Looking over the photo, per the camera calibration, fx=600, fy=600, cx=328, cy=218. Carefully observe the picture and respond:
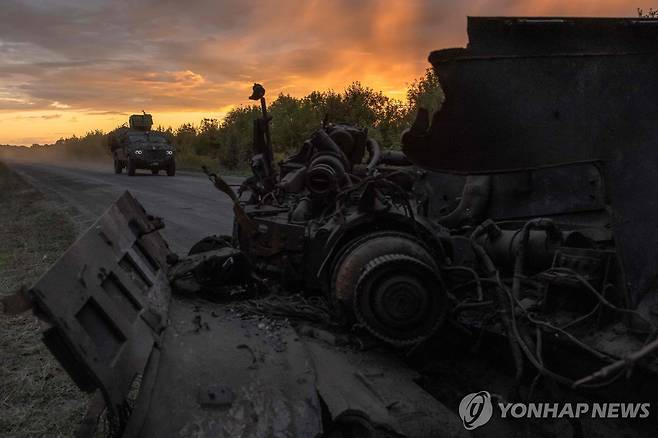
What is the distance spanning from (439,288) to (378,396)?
73cm

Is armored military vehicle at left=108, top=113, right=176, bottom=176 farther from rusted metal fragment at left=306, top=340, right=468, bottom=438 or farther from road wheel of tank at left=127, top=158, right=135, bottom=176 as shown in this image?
rusted metal fragment at left=306, top=340, right=468, bottom=438

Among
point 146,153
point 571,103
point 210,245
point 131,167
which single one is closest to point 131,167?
point 131,167

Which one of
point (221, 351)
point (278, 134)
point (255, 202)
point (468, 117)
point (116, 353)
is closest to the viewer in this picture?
point (116, 353)

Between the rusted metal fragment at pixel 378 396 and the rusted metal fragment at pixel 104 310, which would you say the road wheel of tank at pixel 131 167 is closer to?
the rusted metal fragment at pixel 104 310

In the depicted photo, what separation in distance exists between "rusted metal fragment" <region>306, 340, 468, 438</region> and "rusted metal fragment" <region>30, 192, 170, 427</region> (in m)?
0.95

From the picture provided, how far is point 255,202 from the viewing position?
5.61m

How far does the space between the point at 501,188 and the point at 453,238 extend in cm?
49

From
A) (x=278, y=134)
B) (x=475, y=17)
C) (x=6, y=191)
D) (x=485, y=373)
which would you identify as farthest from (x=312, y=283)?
(x=278, y=134)

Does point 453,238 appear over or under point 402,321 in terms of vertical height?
over

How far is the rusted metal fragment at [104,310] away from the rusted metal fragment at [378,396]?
95cm

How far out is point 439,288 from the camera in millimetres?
3477

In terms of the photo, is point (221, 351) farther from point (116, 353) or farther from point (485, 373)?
point (485, 373)

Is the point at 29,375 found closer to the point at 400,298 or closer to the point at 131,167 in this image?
the point at 400,298

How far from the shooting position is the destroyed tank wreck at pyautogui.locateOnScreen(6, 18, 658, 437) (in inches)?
110
